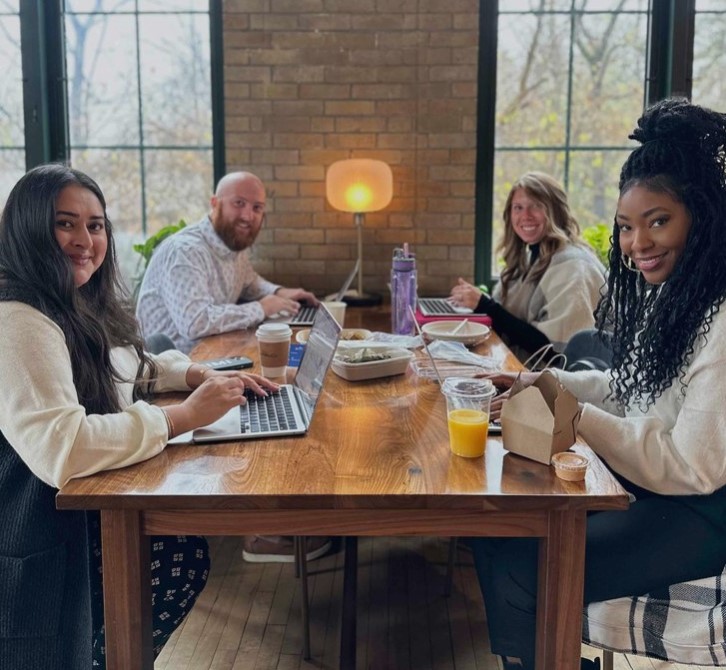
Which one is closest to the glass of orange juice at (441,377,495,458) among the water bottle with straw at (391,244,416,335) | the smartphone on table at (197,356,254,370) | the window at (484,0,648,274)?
the smartphone on table at (197,356,254,370)

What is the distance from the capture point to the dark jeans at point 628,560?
5.45 ft

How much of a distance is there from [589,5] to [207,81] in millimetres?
1922

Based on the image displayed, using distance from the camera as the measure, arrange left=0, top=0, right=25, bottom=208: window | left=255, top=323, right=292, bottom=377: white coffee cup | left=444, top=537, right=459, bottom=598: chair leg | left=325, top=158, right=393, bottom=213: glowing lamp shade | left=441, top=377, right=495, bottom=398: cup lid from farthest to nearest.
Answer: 1. left=0, top=0, right=25, bottom=208: window
2. left=325, top=158, right=393, bottom=213: glowing lamp shade
3. left=444, top=537, right=459, bottom=598: chair leg
4. left=255, top=323, right=292, bottom=377: white coffee cup
5. left=441, top=377, right=495, bottom=398: cup lid

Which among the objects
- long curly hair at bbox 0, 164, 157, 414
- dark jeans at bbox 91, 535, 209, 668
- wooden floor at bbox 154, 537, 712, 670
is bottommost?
wooden floor at bbox 154, 537, 712, 670

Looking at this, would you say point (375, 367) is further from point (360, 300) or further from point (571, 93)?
point (571, 93)

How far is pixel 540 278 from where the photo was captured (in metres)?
3.29

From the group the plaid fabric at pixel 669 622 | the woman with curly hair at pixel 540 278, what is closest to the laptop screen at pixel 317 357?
the plaid fabric at pixel 669 622

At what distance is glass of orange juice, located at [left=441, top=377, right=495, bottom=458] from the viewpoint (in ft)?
5.42

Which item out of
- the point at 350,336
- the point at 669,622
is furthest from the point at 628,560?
the point at 350,336

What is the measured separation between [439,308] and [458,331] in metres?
0.48

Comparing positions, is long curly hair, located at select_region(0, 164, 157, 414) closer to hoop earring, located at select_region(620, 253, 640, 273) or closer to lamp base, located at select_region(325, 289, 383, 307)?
hoop earring, located at select_region(620, 253, 640, 273)

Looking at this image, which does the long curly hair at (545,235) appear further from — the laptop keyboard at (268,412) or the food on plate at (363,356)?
the laptop keyboard at (268,412)

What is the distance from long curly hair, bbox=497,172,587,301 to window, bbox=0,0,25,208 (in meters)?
2.48

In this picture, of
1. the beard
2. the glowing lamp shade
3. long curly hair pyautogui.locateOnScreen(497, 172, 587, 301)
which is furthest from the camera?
the glowing lamp shade
